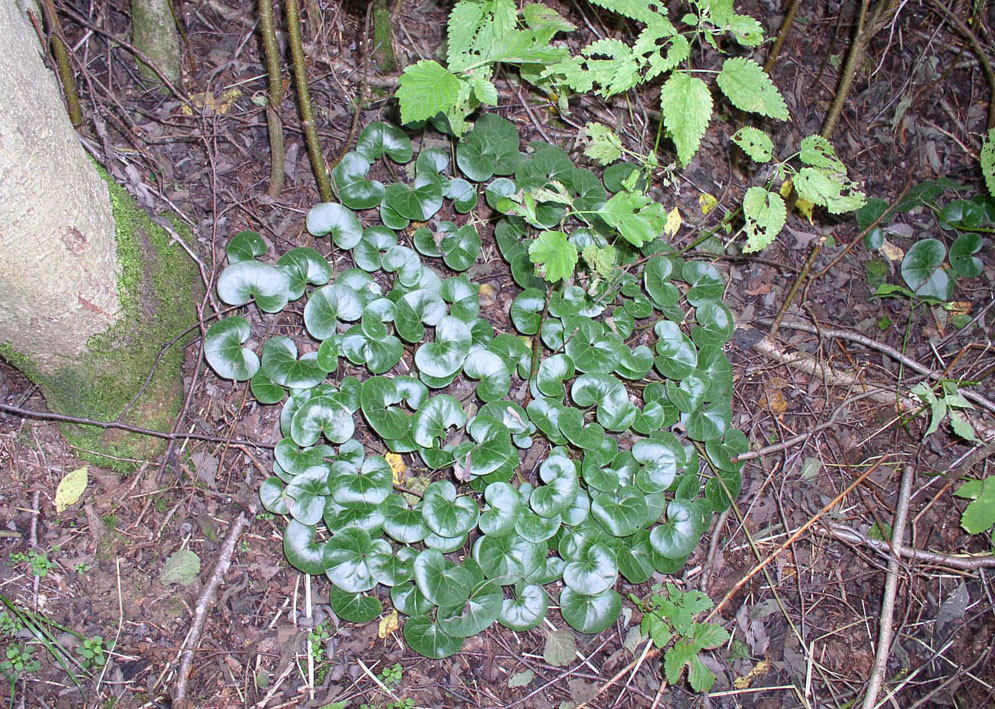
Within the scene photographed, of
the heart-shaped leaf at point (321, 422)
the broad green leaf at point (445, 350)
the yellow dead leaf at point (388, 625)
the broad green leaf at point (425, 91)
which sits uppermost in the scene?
the broad green leaf at point (425, 91)

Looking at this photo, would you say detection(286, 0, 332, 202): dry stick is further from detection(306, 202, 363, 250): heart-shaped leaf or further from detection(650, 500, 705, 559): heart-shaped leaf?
detection(650, 500, 705, 559): heart-shaped leaf

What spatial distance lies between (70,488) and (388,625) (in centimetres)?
114

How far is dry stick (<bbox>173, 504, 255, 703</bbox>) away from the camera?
197cm

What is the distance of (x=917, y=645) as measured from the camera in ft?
8.20

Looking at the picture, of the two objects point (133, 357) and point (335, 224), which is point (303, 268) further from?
point (133, 357)

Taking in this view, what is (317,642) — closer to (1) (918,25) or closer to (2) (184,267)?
(2) (184,267)

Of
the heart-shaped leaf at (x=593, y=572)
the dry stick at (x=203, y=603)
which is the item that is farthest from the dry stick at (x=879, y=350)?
the dry stick at (x=203, y=603)

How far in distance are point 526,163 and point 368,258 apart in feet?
2.41

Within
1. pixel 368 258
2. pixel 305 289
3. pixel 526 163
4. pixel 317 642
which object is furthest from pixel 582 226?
pixel 317 642

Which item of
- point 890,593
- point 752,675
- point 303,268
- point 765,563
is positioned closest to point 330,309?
point 303,268

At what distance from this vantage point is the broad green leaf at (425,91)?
1713 millimetres

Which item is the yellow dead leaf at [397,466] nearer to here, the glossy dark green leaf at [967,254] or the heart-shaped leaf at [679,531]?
the heart-shaped leaf at [679,531]

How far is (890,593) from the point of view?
242 cm

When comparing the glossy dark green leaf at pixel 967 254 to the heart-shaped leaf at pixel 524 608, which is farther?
the glossy dark green leaf at pixel 967 254
